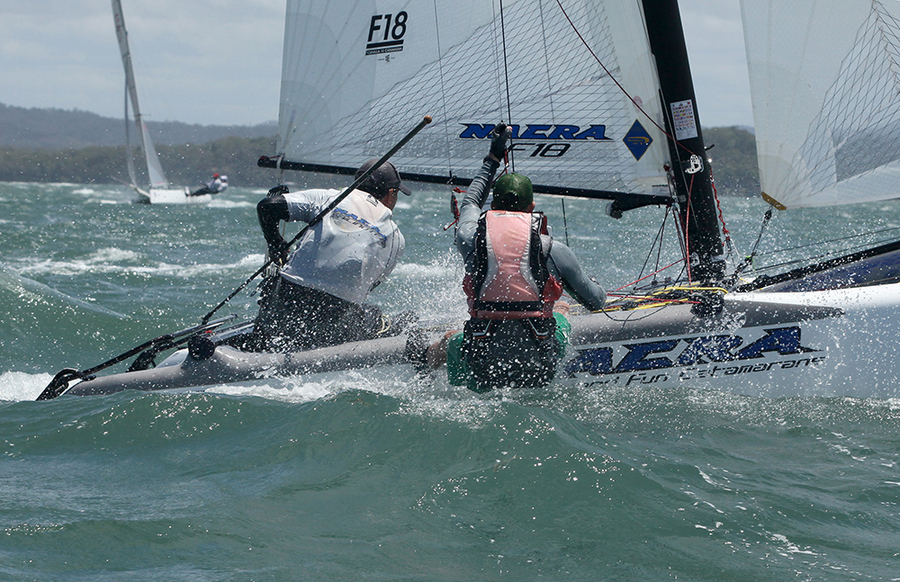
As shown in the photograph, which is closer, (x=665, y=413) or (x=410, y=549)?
(x=410, y=549)

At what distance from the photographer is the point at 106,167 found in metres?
88.2

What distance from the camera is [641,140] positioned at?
468 centimetres

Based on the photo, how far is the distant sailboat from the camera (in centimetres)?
3384

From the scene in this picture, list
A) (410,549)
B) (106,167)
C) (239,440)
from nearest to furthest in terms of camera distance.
→ (410,549)
(239,440)
(106,167)

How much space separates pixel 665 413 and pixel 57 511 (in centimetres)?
265

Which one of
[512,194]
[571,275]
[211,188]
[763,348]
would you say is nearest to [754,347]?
[763,348]

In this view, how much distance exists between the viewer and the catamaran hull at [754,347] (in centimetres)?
405

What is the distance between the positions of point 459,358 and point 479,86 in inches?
70.3

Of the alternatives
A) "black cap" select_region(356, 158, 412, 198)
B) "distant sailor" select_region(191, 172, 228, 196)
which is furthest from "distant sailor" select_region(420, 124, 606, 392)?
"distant sailor" select_region(191, 172, 228, 196)

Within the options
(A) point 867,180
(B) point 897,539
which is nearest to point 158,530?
(B) point 897,539

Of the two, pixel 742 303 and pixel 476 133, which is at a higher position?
pixel 476 133

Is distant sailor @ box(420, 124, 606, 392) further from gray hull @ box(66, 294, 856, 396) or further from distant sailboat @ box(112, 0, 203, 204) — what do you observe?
distant sailboat @ box(112, 0, 203, 204)

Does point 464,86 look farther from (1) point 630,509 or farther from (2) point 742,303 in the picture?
(1) point 630,509

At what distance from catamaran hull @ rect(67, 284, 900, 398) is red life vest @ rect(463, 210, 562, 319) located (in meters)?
0.50
